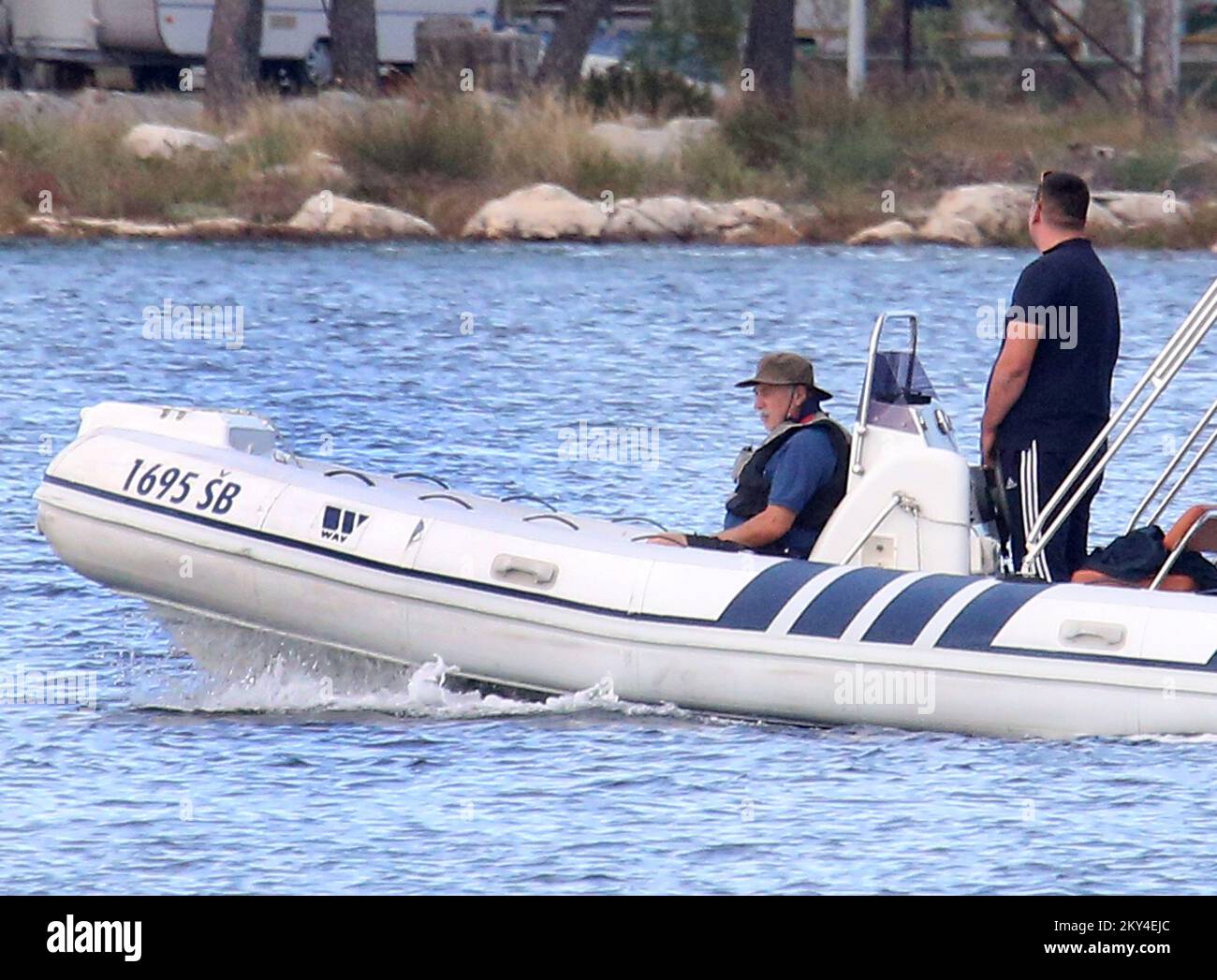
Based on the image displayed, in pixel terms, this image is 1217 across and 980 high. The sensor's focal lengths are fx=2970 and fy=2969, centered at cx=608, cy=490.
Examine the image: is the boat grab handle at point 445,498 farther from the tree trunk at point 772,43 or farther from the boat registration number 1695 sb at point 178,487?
the tree trunk at point 772,43

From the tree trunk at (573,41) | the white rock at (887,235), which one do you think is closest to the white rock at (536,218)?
the white rock at (887,235)

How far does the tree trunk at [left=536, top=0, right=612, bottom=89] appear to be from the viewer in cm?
3350

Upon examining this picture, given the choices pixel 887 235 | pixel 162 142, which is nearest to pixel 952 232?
pixel 887 235

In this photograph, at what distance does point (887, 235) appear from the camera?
97.5 feet

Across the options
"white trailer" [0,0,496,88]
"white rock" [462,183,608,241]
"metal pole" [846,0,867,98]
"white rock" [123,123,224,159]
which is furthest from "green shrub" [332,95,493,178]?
"metal pole" [846,0,867,98]

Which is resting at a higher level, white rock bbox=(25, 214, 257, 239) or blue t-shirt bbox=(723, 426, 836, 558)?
blue t-shirt bbox=(723, 426, 836, 558)

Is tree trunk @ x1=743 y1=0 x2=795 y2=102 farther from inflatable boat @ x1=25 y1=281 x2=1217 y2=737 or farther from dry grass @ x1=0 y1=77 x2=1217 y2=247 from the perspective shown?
inflatable boat @ x1=25 y1=281 x2=1217 y2=737

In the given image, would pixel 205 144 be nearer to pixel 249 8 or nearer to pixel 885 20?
pixel 249 8

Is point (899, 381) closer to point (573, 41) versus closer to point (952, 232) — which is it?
point (952, 232)

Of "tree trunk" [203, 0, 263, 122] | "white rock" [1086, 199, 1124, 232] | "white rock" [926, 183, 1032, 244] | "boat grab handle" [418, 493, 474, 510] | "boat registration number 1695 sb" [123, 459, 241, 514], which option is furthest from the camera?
"tree trunk" [203, 0, 263, 122]

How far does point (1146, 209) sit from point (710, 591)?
21.3 m

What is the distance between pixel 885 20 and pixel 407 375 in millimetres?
28576

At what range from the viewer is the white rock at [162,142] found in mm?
29203

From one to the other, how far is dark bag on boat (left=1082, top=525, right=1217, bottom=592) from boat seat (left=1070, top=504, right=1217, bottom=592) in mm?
13
